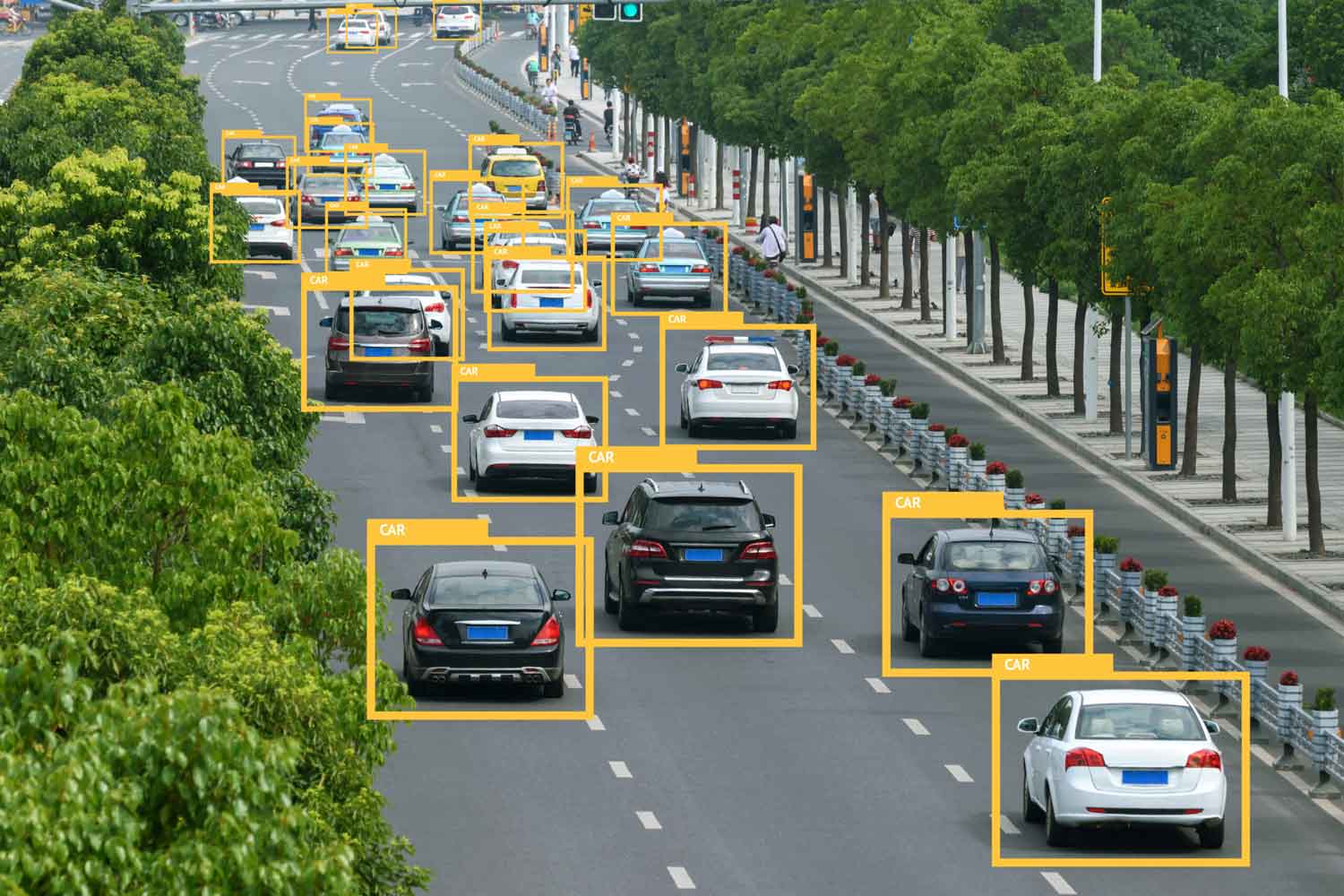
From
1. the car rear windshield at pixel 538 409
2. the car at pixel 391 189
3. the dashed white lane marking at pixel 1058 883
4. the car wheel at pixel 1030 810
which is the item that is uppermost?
the car at pixel 391 189

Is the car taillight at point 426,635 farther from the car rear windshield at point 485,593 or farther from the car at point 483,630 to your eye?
the car rear windshield at point 485,593

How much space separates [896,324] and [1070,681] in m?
35.5

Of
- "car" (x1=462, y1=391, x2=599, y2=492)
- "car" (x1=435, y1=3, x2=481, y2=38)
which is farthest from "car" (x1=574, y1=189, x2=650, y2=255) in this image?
"car" (x1=435, y1=3, x2=481, y2=38)

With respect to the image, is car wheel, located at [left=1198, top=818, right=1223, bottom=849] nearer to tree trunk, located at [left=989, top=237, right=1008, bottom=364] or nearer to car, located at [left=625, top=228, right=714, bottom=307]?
tree trunk, located at [left=989, top=237, right=1008, bottom=364]

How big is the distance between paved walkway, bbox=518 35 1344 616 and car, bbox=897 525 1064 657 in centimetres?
616

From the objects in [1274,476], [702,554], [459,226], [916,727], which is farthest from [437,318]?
[916,727]

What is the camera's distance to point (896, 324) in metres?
72.5

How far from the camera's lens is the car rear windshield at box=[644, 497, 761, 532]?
3769cm

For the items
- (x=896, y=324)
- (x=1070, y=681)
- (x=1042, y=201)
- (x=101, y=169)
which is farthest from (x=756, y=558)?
(x=896, y=324)

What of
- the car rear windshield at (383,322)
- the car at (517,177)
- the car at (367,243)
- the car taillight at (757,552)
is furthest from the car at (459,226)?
the car taillight at (757,552)

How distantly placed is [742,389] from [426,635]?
803 inches

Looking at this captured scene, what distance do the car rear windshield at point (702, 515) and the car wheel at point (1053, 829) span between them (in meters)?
8.67

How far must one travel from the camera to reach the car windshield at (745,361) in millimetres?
54531

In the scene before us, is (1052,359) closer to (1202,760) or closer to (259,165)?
(1202,760)
